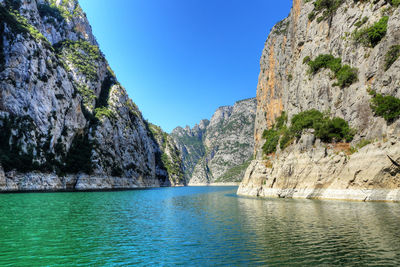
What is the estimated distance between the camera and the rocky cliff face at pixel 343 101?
36.3 meters

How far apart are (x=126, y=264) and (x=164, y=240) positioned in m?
4.85

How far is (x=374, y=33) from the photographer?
44.6 m

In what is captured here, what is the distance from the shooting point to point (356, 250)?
12828 millimetres

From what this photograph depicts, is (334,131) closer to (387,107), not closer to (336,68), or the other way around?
(387,107)

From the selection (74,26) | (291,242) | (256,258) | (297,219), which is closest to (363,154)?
(297,219)

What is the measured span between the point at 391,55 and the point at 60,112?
300 ft

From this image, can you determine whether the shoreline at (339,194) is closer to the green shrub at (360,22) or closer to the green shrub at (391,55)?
the green shrub at (391,55)

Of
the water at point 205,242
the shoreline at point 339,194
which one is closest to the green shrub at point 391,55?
the shoreline at point 339,194

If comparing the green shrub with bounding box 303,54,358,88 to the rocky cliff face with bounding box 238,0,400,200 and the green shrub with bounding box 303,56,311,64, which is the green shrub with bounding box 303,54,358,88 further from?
the green shrub with bounding box 303,56,311,64

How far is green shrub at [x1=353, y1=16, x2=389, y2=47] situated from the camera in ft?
Result: 145

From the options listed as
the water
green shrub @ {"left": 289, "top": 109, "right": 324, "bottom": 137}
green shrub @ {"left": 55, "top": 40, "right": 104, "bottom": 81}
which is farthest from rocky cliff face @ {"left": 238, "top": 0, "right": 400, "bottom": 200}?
green shrub @ {"left": 55, "top": 40, "right": 104, "bottom": 81}

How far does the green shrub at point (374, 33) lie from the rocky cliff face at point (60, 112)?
81.4m

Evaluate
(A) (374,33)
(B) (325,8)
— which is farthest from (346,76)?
(B) (325,8)

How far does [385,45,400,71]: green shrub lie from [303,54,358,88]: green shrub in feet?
20.2
